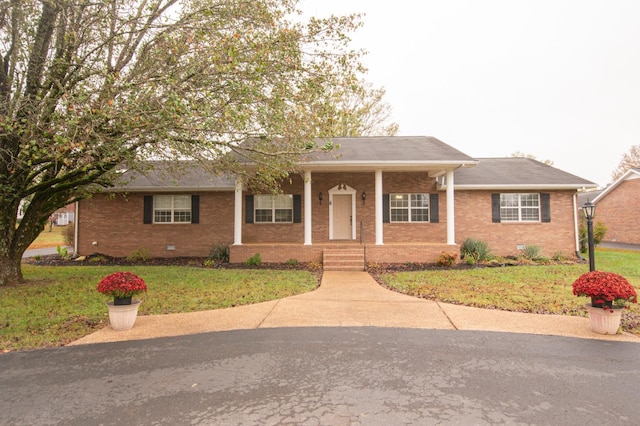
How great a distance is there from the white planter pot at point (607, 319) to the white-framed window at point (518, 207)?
994 centimetres

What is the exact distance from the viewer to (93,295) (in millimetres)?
7703

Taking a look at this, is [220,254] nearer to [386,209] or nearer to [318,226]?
[318,226]

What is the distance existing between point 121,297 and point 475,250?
39.5ft

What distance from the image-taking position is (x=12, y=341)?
4.90 meters

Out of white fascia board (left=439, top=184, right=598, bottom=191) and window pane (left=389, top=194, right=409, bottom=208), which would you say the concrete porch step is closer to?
window pane (left=389, top=194, right=409, bottom=208)

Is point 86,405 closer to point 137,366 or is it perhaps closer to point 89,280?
point 137,366

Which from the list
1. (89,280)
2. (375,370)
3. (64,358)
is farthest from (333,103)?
(89,280)

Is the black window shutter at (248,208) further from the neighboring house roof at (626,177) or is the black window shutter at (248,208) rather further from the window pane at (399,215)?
the neighboring house roof at (626,177)

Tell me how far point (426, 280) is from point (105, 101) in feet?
28.4

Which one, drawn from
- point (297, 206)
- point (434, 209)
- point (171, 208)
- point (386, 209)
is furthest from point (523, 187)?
point (171, 208)

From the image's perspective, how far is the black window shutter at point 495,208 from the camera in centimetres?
1434

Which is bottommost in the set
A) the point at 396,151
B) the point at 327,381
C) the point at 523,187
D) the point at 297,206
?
the point at 327,381

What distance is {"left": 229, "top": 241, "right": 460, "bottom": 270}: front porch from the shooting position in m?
12.6

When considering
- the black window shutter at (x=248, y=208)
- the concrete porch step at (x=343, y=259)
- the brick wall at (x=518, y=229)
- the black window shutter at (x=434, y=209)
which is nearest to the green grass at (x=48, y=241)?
the black window shutter at (x=248, y=208)
